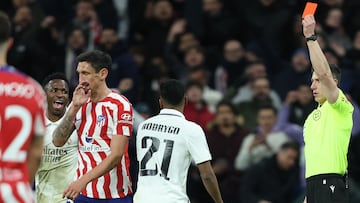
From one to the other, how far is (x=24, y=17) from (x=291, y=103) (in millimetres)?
4698

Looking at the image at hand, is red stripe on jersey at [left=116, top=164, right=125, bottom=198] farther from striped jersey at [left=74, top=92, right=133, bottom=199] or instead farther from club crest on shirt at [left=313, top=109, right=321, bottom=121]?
club crest on shirt at [left=313, top=109, right=321, bottom=121]

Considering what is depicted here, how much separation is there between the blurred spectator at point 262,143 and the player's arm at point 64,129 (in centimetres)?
481

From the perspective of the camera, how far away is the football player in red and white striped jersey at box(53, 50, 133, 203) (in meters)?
10.0

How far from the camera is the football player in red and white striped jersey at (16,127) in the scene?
7559 millimetres

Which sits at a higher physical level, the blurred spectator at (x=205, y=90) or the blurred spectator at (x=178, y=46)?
the blurred spectator at (x=178, y=46)

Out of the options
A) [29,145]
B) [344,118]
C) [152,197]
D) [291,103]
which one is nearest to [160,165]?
[152,197]

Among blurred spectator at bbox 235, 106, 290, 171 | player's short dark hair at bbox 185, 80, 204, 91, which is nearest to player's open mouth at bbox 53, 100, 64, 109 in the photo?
blurred spectator at bbox 235, 106, 290, 171

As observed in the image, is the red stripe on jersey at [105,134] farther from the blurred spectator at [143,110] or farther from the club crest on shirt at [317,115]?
the blurred spectator at [143,110]

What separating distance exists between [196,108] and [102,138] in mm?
5784

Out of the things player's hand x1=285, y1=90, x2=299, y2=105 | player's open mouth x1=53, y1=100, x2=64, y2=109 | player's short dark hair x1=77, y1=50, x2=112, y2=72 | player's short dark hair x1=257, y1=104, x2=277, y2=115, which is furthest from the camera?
player's hand x1=285, y1=90, x2=299, y2=105

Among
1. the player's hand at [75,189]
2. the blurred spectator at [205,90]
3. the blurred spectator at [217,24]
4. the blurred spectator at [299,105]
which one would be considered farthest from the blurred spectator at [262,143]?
the player's hand at [75,189]

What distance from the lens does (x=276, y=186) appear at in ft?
46.2

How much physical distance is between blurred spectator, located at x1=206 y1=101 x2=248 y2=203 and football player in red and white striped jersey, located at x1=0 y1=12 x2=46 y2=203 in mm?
7229

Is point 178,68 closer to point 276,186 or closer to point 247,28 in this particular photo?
point 247,28
